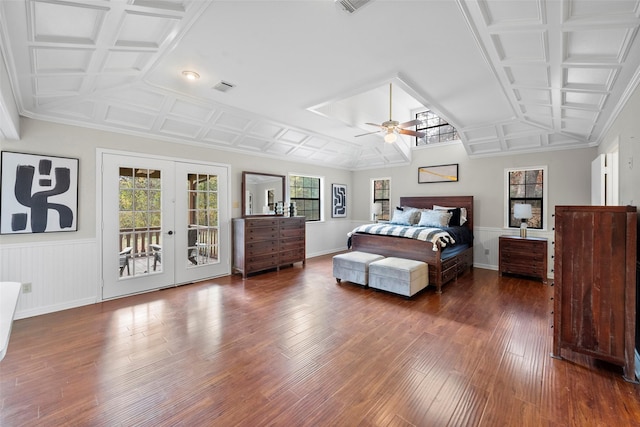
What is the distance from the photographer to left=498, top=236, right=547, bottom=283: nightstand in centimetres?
478

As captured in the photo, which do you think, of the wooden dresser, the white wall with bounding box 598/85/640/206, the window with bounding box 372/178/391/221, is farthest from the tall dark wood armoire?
the window with bounding box 372/178/391/221

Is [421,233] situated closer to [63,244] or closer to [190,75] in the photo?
[190,75]

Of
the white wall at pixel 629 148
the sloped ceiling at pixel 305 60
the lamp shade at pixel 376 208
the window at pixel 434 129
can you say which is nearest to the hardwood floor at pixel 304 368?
the white wall at pixel 629 148

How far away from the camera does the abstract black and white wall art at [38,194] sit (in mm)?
3139

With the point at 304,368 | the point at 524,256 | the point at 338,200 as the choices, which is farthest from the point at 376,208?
the point at 304,368

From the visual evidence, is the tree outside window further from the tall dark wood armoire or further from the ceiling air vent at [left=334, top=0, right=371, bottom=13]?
the ceiling air vent at [left=334, top=0, right=371, bottom=13]

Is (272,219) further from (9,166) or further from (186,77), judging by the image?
(9,166)

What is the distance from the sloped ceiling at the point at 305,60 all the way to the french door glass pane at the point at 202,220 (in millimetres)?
751

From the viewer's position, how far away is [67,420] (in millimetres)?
1747

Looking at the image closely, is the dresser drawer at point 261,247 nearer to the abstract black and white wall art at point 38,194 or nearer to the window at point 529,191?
the abstract black and white wall art at point 38,194

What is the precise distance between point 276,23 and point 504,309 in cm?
420

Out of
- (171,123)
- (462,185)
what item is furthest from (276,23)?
(462,185)

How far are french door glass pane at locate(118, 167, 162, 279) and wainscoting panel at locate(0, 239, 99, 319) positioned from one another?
393mm

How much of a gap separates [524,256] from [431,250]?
202cm
